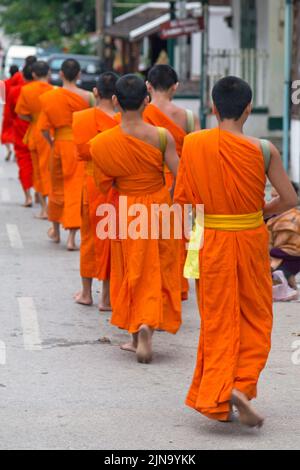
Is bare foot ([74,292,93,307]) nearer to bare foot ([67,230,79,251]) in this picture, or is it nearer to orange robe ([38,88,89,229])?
orange robe ([38,88,89,229])

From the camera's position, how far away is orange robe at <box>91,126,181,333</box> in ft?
26.4

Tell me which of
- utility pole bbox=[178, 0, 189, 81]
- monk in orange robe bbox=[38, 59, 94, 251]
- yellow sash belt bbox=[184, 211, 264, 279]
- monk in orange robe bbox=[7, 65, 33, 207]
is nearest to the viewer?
yellow sash belt bbox=[184, 211, 264, 279]

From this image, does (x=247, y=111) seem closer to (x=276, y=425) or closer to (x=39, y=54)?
(x=276, y=425)

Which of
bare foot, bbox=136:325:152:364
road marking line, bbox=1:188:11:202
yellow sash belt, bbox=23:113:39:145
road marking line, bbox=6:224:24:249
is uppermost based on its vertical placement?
yellow sash belt, bbox=23:113:39:145

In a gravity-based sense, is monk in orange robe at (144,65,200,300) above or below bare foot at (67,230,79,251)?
above

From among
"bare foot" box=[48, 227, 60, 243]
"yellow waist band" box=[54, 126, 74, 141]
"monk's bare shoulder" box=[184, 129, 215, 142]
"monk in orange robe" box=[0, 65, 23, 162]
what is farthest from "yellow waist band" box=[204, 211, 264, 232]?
"monk in orange robe" box=[0, 65, 23, 162]

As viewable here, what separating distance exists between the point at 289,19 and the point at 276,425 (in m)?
11.3

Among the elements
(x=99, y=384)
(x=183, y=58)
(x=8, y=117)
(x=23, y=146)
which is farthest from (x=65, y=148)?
(x=183, y=58)

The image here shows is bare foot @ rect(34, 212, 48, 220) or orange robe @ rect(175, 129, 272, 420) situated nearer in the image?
orange robe @ rect(175, 129, 272, 420)

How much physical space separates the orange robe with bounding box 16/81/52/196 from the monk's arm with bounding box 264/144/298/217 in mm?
8356

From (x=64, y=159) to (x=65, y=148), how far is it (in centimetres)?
12

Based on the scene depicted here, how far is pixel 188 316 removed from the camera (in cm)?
959

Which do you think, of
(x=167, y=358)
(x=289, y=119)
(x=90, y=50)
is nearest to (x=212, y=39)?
(x=90, y=50)

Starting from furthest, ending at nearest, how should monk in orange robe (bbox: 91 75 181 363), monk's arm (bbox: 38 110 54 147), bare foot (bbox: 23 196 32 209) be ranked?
1. bare foot (bbox: 23 196 32 209)
2. monk's arm (bbox: 38 110 54 147)
3. monk in orange robe (bbox: 91 75 181 363)
